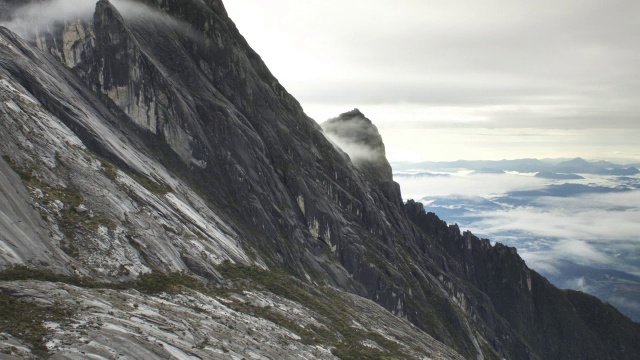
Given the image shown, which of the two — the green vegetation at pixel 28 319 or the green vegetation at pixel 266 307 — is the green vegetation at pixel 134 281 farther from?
the green vegetation at pixel 28 319

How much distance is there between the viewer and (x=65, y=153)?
196ft

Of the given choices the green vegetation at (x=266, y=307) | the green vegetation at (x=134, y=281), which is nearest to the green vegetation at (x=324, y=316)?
Result: the green vegetation at (x=266, y=307)

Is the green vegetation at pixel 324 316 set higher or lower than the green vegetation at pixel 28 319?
lower

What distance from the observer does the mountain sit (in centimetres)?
4100

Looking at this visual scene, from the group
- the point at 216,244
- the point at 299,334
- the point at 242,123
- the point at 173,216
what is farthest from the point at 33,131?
the point at 242,123

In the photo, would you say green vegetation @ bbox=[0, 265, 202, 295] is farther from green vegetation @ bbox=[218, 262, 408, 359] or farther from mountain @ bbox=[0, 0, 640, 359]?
green vegetation @ bbox=[218, 262, 408, 359]

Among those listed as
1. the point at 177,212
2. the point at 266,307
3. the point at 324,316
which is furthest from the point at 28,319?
the point at 324,316

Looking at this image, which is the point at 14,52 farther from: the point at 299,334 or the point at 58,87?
the point at 299,334

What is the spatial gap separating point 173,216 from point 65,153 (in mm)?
18196

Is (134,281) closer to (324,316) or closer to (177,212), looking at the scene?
(177,212)

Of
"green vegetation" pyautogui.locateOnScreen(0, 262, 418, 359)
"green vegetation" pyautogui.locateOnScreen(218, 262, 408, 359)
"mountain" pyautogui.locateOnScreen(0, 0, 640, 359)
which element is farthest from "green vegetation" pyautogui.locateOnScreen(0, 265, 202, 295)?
"green vegetation" pyautogui.locateOnScreen(218, 262, 408, 359)

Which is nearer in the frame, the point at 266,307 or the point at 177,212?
the point at 266,307

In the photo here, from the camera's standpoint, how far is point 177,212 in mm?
74688

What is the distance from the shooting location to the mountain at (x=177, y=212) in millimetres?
41000
